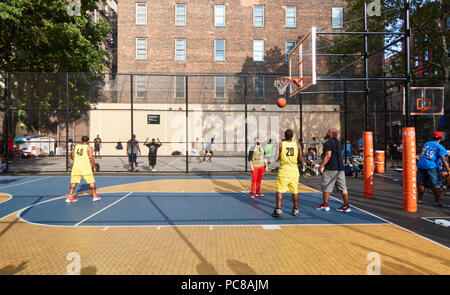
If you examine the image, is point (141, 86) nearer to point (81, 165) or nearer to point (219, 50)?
point (81, 165)

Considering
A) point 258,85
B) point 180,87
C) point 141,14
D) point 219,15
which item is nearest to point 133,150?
point 180,87

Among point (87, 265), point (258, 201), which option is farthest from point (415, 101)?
point (87, 265)

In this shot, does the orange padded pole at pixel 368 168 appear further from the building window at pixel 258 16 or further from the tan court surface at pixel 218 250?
the building window at pixel 258 16

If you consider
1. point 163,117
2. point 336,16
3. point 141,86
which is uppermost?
point 336,16

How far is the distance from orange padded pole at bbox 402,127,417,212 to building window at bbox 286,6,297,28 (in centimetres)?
2729

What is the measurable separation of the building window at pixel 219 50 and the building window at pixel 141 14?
8061 millimetres

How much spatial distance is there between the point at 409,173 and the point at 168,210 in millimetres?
6361

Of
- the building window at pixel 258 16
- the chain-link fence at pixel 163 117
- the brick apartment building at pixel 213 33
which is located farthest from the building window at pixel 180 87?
the building window at pixel 258 16

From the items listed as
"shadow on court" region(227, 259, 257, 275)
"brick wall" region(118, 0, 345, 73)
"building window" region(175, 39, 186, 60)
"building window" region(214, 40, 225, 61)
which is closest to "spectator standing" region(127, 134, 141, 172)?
"shadow on court" region(227, 259, 257, 275)

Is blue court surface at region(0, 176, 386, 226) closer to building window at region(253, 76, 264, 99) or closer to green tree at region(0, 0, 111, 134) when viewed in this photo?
green tree at region(0, 0, 111, 134)

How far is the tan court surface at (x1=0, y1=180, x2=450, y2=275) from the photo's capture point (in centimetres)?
399

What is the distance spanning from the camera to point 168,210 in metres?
7.55

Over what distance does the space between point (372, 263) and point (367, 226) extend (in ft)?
6.81
